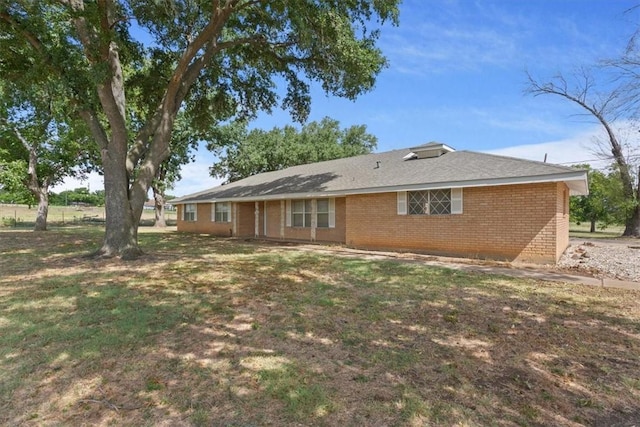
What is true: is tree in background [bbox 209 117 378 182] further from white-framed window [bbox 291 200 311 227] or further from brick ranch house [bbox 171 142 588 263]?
white-framed window [bbox 291 200 311 227]

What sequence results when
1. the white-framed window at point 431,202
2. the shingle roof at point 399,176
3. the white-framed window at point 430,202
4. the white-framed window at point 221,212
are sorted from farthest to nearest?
the white-framed window at point 221,212 < the white-framed window at point 430,202 < the white-framed window at point 431,202 < the shingle roof at point 399,176

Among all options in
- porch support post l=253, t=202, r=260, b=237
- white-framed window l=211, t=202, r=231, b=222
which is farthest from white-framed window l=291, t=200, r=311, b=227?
white-framed window l=211, t=202, r=231, b=222

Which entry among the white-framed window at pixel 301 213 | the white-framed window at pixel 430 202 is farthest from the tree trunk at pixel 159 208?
the white-framed window at pixel 430 202

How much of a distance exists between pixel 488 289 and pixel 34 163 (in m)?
25.6

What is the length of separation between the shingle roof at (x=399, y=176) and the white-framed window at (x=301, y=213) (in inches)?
32.7

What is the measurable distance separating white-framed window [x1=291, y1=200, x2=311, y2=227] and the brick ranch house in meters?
0.05

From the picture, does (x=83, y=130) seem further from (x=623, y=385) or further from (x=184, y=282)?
(x=623, y=385)

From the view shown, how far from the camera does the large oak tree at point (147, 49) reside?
9.51m

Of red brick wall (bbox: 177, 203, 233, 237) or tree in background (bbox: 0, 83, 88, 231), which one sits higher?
tree in background (bbox: 0, 83, 88, 231)

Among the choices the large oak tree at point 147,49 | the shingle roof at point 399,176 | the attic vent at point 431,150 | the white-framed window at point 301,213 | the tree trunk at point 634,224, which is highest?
the large oak tree at point 147,49

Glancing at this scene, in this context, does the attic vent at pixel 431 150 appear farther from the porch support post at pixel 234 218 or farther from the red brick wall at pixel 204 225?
the red brick wall at pixel 204 225

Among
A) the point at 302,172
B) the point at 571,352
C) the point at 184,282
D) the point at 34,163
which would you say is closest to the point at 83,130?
the point at 34,163

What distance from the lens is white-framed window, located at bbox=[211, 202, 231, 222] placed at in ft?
68.9

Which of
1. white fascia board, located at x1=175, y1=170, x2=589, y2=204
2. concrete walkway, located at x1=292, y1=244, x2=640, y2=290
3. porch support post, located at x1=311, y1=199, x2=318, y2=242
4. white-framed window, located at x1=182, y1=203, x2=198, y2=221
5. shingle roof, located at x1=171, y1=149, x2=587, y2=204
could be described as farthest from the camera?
white-framed window, located at x1=182, y1=203, x2=198, y2=221
